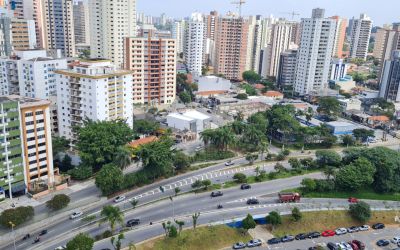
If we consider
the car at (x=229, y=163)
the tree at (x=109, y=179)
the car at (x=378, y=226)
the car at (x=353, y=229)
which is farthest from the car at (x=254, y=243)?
the car at (x=229, y=163)

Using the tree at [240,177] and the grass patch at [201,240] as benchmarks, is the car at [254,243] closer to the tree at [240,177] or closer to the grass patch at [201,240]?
the grass patch at [201,240]

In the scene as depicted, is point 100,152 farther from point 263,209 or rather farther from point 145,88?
point 145,88

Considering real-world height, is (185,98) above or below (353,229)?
above

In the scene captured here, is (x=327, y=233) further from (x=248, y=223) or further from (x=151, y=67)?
→ (x=151, y=67)

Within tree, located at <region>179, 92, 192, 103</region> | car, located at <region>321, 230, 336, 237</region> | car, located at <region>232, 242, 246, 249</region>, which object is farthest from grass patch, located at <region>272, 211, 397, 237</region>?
tree, located at <region>179, 92, 192, 103</region>

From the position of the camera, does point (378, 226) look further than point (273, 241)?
Yes

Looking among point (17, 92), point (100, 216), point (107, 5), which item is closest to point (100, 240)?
point (100, 216)

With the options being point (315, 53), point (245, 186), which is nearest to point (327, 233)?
point (245, 186)
